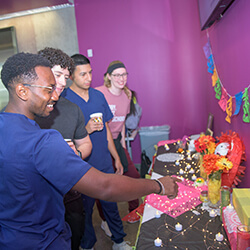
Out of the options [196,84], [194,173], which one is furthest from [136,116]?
[194,173]

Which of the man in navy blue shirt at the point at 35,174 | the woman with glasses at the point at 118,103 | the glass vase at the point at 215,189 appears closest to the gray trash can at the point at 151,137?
the woman with glasses at the point at 118,103

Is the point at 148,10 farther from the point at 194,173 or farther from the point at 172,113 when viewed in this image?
the point at 194,173

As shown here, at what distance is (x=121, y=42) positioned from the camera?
427cm

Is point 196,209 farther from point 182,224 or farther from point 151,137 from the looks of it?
point 151,137

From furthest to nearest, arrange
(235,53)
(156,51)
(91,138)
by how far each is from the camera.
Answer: (156,51) → (91,138) → (235,53)

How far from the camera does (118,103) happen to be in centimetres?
286

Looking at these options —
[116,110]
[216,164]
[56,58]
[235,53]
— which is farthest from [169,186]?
[116,110]

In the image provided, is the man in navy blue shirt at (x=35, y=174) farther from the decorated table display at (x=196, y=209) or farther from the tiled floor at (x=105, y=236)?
the tiled floor at (x=105, y=236)

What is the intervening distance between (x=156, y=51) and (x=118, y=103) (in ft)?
5.70

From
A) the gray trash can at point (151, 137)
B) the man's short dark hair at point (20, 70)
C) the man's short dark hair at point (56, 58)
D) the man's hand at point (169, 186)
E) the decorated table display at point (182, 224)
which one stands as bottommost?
the gray trash can at point (151, 137)

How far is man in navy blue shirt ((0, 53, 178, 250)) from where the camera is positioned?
2.86 feet

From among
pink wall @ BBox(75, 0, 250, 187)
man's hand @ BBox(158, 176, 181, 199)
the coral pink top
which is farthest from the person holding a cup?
pink wall @ BBox(75, 0, 250, 187)

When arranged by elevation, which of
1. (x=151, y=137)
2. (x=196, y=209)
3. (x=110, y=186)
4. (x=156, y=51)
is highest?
(x=156, y=51)

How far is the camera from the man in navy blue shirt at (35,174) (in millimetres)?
871
